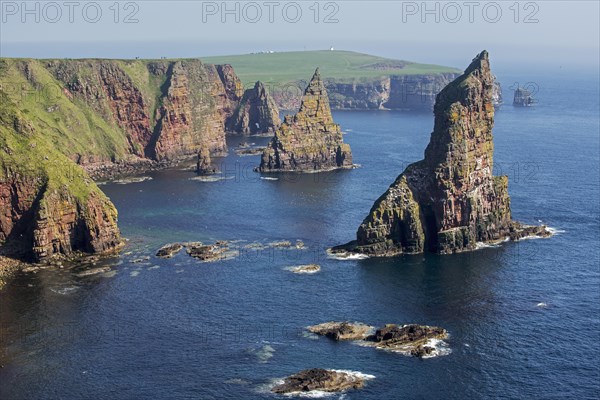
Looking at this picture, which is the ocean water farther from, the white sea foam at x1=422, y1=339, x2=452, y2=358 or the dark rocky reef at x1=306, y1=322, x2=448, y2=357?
the dark rocky reef at x1=306, y1=322, x2=448, y2=357

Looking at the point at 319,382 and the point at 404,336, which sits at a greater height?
the point at 404,336

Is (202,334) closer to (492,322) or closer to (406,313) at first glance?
(406,313)

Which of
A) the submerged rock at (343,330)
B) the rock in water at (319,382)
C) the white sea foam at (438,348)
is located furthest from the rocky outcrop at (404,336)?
the rock in water at (319,382)

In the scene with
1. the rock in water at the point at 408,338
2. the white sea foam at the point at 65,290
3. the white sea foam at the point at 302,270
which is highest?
the white sea foam at the point at 302,270

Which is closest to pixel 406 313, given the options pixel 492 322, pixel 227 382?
pixel 492 322

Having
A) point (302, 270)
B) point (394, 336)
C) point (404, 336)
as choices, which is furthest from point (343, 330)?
point (302, 270)

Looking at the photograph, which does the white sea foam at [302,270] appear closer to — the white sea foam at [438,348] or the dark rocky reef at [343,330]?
the dark rocky reef at [343,330]

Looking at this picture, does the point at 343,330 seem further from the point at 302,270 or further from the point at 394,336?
the point at 302,270
